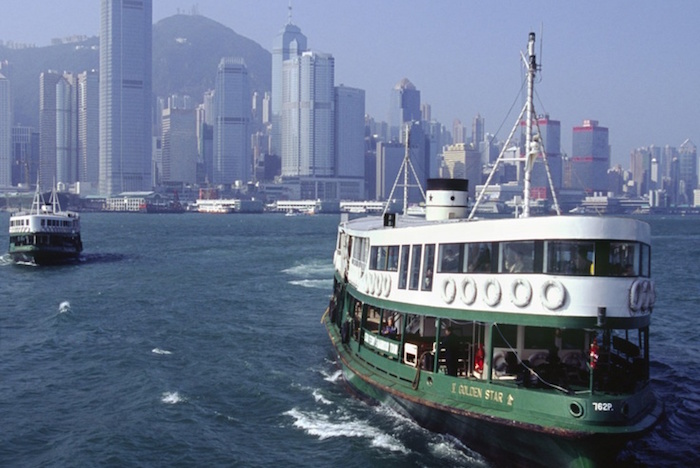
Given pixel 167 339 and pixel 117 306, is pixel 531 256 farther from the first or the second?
pixel 117 306

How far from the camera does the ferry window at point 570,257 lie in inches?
745

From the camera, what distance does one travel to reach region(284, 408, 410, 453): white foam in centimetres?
2336

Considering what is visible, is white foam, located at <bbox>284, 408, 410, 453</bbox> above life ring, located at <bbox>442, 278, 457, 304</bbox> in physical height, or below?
below

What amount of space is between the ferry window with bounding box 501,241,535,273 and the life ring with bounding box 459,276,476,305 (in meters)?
1.03

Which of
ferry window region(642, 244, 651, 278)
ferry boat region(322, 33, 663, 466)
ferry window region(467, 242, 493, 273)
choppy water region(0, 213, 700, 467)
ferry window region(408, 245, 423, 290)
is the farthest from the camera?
choppy water region(0, 213, 700, 467)

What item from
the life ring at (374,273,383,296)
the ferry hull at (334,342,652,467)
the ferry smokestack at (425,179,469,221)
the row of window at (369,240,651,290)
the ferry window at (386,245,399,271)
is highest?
the ferry smokestack at (425,179,469,221)

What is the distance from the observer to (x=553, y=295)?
19.1 m

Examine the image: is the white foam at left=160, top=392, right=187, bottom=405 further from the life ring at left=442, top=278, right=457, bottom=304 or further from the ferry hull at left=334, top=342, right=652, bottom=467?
the life ring at left=442, top=278, right=457, bottom=304

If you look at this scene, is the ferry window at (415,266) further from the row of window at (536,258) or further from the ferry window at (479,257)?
the ferry window at (479,257)

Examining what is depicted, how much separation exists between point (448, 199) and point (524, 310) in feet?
36.2

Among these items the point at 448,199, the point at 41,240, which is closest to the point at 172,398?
the point at 448,199

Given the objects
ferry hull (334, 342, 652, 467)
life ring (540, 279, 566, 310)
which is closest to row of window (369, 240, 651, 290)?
life ring (540, 279, 566, 310)

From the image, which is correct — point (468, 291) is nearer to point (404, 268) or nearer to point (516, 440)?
point (404, 268)

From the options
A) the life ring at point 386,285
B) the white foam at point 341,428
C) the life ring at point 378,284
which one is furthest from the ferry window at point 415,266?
the white foam at point 341,428
